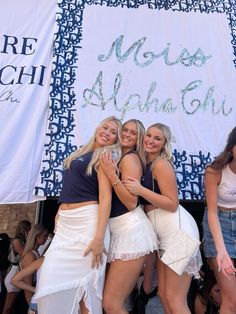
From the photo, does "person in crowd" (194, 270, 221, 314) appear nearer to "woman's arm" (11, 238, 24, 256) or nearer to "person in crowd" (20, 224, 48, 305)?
"person in crowd" (20, 224, 48, 305)

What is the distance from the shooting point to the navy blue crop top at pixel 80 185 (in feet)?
8.59

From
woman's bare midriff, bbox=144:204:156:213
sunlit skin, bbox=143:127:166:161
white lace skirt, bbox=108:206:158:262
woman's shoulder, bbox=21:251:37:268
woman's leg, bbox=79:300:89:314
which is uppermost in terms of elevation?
sunlit skin, bbox=143:127:166:161

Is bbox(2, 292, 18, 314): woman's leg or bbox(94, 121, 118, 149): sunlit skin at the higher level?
bbox(94, 121, 118, 149): sunlit skin

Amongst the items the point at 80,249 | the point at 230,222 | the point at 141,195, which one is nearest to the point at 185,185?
the point at 230,222

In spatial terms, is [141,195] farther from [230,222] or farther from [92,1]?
[92,1]

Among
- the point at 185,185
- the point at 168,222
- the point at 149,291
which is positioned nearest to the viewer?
the point at 168,222

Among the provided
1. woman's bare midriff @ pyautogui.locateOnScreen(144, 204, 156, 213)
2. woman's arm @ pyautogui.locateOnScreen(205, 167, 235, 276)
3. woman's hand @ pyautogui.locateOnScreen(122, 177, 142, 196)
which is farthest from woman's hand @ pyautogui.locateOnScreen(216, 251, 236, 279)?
woman's hand @ pyautogui.locateOnScreen(122, 177, 142, 196)

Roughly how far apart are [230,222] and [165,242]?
0.51 meters

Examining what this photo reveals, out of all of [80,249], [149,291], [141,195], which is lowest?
[149,291]

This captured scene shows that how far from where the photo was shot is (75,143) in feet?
11.0

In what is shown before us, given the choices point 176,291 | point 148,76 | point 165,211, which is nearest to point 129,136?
point 165,211

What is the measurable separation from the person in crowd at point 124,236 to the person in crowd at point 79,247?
6cm

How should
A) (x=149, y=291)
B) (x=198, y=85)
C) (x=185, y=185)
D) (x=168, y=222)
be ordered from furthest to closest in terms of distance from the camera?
(x=198, y=85) → (x=185, y=185) → (x=149, y=291) → (x=168, y=222)

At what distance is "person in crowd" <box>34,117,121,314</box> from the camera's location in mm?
2449
